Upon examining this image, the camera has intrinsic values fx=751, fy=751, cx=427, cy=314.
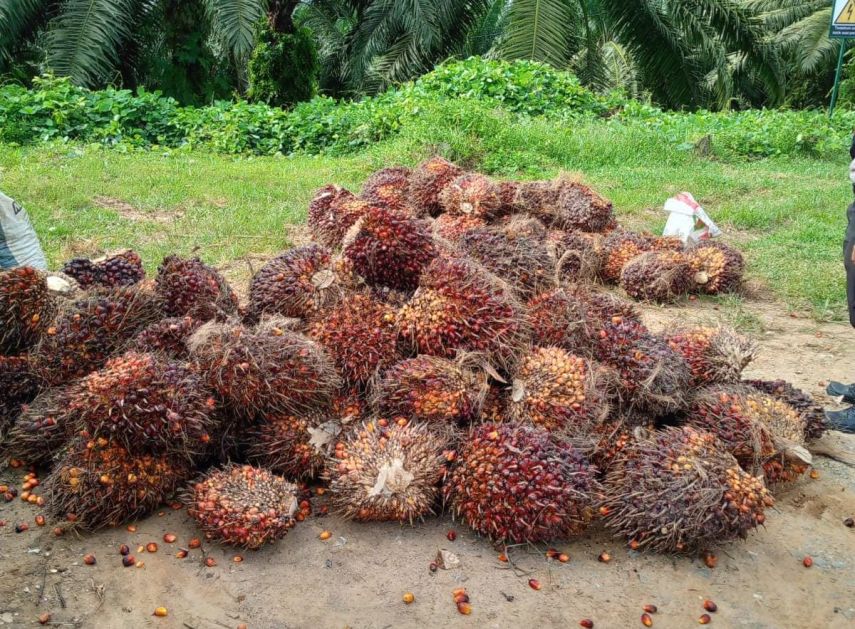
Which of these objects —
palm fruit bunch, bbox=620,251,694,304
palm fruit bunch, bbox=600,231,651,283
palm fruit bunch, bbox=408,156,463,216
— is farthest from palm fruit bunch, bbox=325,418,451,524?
palm fruit bunch, bbox=600,231,651,283

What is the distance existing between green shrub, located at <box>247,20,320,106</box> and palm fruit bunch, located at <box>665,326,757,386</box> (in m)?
12.3

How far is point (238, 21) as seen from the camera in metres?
13.0

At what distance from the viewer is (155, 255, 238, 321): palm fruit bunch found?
3334 millimetres

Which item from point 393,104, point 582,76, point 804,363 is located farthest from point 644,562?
point 582,76

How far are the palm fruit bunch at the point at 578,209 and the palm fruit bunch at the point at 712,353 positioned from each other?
2.47m

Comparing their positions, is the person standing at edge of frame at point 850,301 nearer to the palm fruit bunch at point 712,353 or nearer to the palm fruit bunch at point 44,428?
the palm fruit bunch at point 712,353

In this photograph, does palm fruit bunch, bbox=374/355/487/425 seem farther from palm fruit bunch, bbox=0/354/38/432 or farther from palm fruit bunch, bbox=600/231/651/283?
palm fruit bunch, bbox=600/231/651/283

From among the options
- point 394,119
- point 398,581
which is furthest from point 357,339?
point 394,119

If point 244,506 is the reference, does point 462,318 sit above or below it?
above

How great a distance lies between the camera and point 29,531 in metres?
2.88

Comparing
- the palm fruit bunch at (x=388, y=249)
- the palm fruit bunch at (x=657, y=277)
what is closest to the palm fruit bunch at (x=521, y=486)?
the palm fruit bunch at (x=388, y=249)

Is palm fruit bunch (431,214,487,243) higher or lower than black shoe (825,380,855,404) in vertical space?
higher

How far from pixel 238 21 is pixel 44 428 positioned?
11.5m

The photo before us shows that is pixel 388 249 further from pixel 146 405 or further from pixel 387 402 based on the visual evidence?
pixel 146 405
